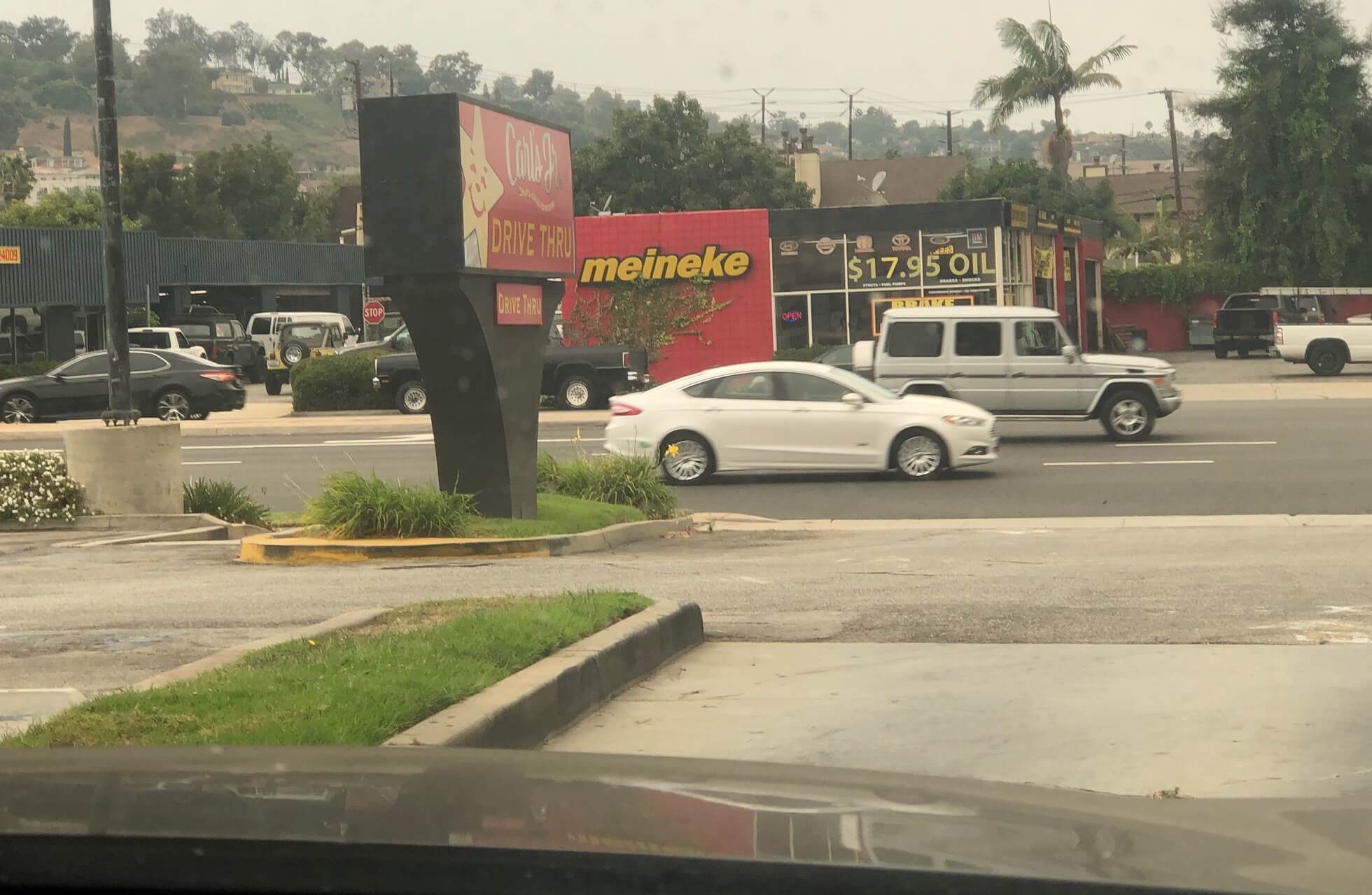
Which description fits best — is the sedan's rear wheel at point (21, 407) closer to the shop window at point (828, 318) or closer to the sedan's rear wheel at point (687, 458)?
the sedan's rear wheel at point (687, 458)

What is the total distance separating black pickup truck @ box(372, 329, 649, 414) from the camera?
1270 inches

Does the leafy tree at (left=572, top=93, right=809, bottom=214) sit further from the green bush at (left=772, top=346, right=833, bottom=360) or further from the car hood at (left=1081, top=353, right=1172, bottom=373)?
the car hood at (left=1081, top=353, right=1172, bottom=373)

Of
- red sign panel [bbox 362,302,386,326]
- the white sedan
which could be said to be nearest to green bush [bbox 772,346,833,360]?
red sign panel [bbox 362,302,386,326]

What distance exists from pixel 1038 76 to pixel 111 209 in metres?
47.5

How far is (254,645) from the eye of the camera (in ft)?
26.5

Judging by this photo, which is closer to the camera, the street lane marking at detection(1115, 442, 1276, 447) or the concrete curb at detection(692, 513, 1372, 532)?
the concrete curb at detection(692, 513, 1372, 532)

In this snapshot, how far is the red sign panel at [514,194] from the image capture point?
1355 centimetres

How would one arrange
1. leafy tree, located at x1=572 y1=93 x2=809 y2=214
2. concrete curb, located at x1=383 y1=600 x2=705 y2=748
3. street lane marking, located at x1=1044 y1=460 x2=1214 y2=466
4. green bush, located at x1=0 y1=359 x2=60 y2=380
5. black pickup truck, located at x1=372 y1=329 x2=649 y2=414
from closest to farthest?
concrete curb, located at x1=383 y1=600 x2=705 y2=748 < street lane marking, located at x1=1044 y1=460 x2=1214 y2=466 < black pickup truck, located at x1=372 y1=329 x2=649 y2=414 < green bush, located at x1=0 y1=359 x2=60 y2=380 < leafy tree, located at x1=572 y1=93 x2=809 y2=214

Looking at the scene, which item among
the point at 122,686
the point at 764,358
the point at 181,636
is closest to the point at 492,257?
the point at 181,636

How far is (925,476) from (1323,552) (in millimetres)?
7197

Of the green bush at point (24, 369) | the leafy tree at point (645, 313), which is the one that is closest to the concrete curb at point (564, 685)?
the leafy tree at point (645, 313)

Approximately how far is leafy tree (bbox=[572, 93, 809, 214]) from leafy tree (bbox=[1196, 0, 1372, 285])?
20411mm

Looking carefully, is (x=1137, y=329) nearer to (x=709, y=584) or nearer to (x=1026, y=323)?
(x=1026, y=323)

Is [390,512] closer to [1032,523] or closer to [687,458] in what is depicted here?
[1032,523]
